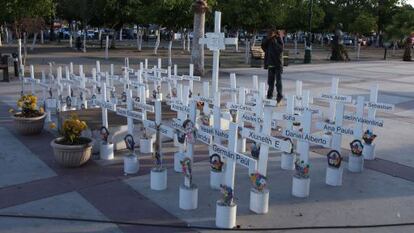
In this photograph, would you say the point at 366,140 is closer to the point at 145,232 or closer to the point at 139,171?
the point at 139,171

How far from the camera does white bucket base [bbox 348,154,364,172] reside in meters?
6.84

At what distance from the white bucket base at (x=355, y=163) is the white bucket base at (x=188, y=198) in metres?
2.67

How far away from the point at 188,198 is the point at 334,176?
2097mm

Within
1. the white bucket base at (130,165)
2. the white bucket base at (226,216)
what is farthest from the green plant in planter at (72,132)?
the white bucket base at (226,216)

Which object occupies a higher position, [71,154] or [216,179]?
[71,154]

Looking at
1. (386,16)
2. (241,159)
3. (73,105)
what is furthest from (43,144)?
(386,16)

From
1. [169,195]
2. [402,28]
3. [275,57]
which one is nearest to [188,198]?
[169,195]

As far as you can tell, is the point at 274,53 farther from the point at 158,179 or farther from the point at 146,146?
the point at 158,179

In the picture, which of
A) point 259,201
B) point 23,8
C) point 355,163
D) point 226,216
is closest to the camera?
point 226,216

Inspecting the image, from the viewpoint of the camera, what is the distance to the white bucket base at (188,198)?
5273 mm

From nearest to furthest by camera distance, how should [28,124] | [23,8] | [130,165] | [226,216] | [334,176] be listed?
[226,216] < [334,176] < [130,165] < [28,124] < [23,8]

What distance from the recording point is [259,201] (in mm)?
5230

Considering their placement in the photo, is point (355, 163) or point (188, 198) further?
point (355, 163)

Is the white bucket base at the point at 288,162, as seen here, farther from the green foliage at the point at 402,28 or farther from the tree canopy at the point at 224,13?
the green foliage at the point at 402,28
